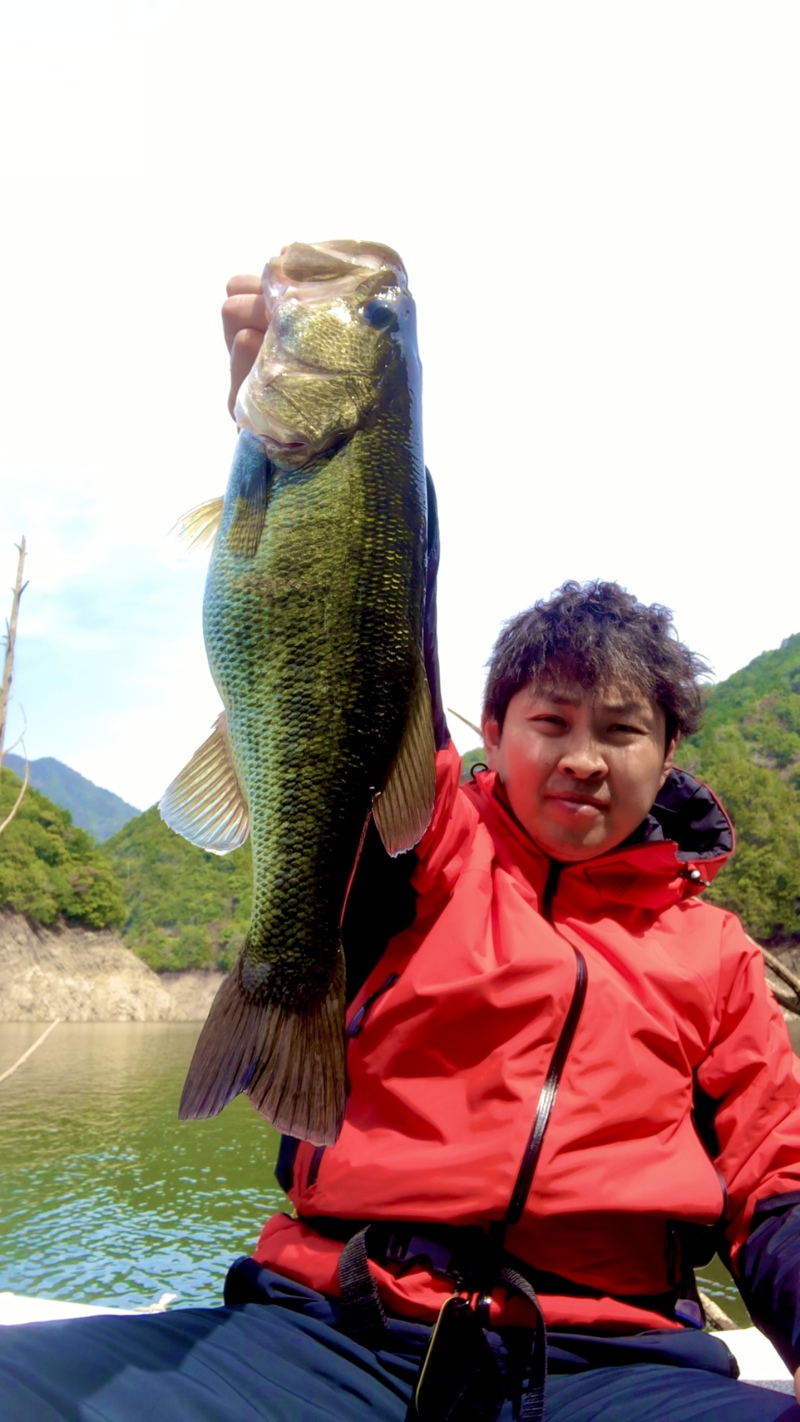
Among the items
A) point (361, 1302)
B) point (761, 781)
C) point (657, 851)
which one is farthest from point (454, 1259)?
point (761, 781)

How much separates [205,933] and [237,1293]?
224 feet

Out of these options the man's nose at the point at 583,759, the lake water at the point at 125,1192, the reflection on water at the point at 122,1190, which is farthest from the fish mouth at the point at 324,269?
the lake water at the point at 125,1192

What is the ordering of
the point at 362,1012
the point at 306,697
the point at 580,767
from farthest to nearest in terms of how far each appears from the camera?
the point at 580,767, the point at 362,1012, the point at 306,697

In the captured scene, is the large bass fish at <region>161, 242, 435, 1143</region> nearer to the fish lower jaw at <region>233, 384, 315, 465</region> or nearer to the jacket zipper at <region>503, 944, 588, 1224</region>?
the fish lower jaw at <region>233, 384, 315, 465</region>

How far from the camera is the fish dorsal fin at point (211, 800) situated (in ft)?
5.86

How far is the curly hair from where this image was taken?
2393 millimetres

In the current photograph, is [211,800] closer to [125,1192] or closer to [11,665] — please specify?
[11,665]

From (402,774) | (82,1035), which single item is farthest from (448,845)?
(82,1035)

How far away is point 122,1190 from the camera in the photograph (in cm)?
1593

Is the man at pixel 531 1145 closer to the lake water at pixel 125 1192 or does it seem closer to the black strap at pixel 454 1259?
the black strap at pixel 454 1259

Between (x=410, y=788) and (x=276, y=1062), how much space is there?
542 mm

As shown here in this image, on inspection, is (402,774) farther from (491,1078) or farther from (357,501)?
(491,1078)

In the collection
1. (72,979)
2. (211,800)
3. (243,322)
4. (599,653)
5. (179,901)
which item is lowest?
(72,979)

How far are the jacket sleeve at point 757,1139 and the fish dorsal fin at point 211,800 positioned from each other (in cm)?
126
